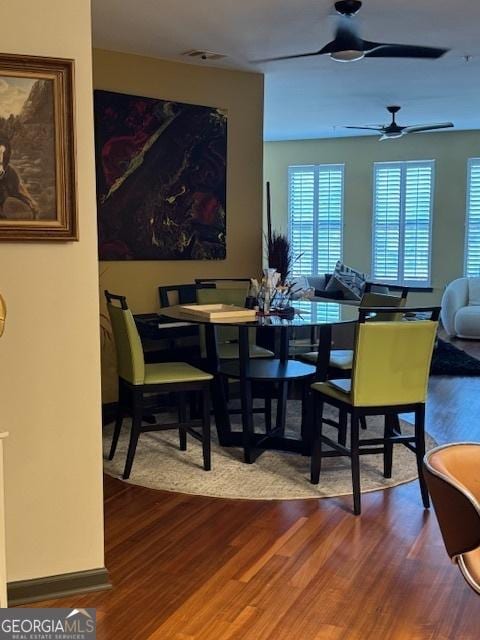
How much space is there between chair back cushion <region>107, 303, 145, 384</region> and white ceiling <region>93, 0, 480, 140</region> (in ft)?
6.02

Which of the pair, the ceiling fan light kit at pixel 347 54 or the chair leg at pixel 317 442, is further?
the ceiling fan light kit at pixel 347 54

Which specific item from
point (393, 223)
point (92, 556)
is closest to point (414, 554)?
point (92, 556)

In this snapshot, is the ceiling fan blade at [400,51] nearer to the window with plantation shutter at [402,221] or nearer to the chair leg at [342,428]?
the chair leg at [342,428]

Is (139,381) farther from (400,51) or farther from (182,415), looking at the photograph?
(400,51)

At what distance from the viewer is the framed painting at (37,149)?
236 cm

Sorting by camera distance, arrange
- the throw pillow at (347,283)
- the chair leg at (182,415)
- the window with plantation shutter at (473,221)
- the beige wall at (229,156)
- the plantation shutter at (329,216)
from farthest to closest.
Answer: the plantation shutter at (329,216) < the window with plantation shutter at (473,221) < the throw pillow at (347,283) < the beige wall at (229,156) < the chair leg at (182,415)

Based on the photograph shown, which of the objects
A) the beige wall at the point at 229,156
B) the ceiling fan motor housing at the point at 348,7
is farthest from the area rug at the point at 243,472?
the ceiling fan motor housing at the point at 348,7

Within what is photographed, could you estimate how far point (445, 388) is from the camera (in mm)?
6133

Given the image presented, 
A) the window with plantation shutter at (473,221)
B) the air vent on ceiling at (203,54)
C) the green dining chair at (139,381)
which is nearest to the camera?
the green dining chair at (139,381)

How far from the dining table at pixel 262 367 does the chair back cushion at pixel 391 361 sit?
525mm

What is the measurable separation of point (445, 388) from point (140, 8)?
12.9 feet

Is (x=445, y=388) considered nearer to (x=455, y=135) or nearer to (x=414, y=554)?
(x=414, y=554)

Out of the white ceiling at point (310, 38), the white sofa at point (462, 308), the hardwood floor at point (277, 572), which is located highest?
the white ceiling at point (310, 38)

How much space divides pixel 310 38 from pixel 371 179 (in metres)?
5.67
